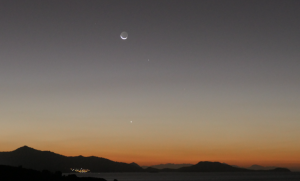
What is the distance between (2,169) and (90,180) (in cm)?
1682

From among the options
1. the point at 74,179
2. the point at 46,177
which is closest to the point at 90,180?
the point at 74,179

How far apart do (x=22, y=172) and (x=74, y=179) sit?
32.2 feet

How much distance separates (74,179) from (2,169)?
1284 cm

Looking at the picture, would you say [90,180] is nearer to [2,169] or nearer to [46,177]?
[46,177]

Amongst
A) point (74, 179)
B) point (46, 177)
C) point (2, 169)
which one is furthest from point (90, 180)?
point (2, 169)

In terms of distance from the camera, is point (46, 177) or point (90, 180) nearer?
point (46, 177)

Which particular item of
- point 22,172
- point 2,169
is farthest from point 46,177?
point 2,169

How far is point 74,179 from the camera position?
56.0 meters

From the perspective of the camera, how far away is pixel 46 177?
5116 centimetres

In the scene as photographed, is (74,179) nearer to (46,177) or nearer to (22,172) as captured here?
(46,177)

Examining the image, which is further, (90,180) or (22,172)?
(90,180)

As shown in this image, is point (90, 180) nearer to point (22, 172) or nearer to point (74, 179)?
point (74, 179)

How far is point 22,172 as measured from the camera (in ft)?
165

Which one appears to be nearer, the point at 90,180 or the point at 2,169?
the point at 2,169
